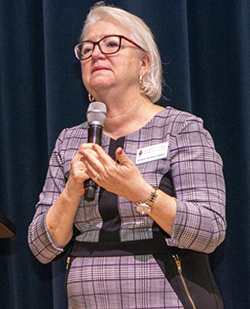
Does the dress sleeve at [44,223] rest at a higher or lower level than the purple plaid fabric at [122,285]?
higher

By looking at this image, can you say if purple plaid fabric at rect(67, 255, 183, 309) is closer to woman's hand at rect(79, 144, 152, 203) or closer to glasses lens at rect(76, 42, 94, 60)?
woman's hand at rect(79, 144, 152, 203)

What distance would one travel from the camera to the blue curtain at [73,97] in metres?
1.65

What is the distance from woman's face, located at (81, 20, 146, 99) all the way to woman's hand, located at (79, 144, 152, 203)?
0.40 metres

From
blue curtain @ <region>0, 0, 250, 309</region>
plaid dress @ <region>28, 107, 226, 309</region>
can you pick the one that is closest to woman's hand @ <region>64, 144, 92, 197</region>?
plaid dress @ <region>28, 107, 226, 309</region>

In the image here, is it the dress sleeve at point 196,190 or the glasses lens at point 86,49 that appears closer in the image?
the dress sleeve at point 196,190

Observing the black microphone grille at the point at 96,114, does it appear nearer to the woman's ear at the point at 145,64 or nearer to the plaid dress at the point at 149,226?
the plaid dress at the point at 149,226

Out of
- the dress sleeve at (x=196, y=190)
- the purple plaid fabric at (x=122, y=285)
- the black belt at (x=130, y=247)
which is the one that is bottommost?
the purple plaid fabric at (x=122, y=285)

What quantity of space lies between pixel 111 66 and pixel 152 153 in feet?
1.18

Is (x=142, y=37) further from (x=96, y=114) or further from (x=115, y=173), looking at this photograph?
(x=115, y=173)

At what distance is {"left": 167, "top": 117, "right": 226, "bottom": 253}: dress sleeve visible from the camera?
1132 millimetres

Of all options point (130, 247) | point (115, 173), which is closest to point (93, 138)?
point (115, 173)

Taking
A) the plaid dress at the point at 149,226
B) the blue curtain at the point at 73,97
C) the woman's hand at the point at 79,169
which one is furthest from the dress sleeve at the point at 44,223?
the blue curtain at the point at 73,97

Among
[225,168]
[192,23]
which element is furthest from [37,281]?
[192,23]

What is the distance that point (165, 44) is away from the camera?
1778 millimetres
